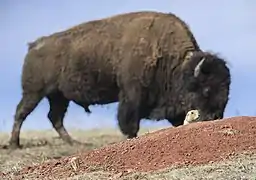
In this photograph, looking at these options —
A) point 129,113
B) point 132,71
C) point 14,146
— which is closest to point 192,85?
point 132,71

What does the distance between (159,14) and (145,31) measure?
55 cm

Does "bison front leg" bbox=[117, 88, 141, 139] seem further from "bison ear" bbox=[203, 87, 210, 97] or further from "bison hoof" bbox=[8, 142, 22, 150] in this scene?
"bison hoof" bbox=[8, 142, 22, 150]

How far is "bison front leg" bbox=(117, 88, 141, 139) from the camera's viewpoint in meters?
15.3

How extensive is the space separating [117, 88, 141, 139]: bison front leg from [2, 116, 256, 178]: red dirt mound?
6195mm

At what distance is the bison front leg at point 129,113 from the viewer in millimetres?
15289

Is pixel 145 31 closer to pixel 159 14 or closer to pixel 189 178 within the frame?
pixel 159 14

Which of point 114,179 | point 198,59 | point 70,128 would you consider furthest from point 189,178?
point 70,128

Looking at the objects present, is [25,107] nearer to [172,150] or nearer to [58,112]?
[58,112]

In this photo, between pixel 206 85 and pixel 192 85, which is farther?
pixel 192 85

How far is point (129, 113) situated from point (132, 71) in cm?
80

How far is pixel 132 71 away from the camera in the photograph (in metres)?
15.4

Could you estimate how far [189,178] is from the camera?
720 centimetres

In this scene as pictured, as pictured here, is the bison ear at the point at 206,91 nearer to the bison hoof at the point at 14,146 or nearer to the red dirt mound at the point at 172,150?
the bison hoof at the point at 14,146

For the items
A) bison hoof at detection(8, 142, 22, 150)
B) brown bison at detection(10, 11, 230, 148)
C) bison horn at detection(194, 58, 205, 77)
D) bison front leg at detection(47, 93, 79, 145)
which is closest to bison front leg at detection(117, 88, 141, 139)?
brown bison at detection(10, 11, 230, 148)
